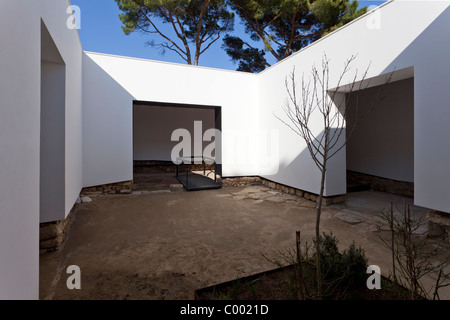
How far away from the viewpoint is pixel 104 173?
502cm

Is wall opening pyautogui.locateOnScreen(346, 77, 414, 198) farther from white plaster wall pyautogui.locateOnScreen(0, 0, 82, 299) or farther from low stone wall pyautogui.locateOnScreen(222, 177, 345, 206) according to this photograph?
white plaster wall pyautogui.locateOnScreen(0, 0, 82, 299)

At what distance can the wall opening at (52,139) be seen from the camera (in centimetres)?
266

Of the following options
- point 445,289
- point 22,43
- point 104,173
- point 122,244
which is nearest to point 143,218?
point 122,244

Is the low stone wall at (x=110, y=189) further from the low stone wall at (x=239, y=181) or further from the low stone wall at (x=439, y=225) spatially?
the low stone wall at (x=439, y=225)

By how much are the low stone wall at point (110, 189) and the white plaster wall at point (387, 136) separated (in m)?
5.70

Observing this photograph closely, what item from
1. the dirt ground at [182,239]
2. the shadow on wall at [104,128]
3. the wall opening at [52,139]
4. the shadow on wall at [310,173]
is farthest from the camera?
the shadow on wall at [104,128]

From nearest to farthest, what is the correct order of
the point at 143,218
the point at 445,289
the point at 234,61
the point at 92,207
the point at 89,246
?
the point at 445,289 < the point at 89,246 < the point at 143,218 < the point at 92,207 < the point at 234,61

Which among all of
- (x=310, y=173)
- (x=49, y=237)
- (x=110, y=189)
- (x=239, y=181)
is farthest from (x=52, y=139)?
(x=239, y=181)

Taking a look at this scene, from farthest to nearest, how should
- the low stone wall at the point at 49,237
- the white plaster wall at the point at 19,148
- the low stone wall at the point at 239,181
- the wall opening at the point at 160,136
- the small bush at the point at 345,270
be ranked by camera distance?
the wall opening at the point at 160,136
the low stone wall at the point at 239,181
the low stone wall at the point at 49,237
the small bush at the point at 345,270
the white plaster wall at the point at 19,148

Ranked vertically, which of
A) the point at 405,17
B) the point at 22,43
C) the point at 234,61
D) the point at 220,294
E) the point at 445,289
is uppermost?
the point at 234,61

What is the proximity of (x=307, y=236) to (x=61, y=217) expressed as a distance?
300cm

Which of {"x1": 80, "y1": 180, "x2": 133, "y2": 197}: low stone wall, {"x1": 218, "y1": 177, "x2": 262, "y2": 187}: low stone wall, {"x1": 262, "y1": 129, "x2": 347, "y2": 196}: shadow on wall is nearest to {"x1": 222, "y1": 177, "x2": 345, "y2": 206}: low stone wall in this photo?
{"x1": 218, "y1": 177, "x2": 262, "y2": 187}: low stone wall

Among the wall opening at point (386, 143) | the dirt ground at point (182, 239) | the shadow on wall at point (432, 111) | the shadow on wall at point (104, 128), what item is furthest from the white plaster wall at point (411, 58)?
the shadow on wall at point (104, 128)

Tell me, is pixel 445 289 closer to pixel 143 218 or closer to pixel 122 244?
pixel 122 244
